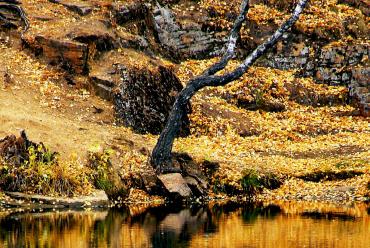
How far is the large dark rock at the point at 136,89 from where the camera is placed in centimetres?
2461

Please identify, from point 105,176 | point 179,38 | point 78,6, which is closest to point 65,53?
point 78,6

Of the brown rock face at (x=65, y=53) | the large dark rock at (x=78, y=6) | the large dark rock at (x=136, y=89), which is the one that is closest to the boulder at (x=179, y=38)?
the large dark rock at (x=78, y=6)

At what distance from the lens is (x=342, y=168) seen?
21.5 meters

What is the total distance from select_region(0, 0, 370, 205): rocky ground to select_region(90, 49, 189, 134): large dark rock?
4 centimetres

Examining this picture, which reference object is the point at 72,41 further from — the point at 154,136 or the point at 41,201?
the point at 41,201

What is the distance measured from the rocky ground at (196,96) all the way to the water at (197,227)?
190 cm

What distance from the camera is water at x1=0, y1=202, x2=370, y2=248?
13.0 meters

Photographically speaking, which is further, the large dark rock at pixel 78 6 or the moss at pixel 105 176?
the large dark rock at pixel 78 6

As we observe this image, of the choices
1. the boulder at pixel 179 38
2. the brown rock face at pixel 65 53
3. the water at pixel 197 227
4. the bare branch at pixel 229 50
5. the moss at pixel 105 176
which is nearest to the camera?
the water at pixel 197 227

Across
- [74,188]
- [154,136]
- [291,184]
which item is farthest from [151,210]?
[154,136]

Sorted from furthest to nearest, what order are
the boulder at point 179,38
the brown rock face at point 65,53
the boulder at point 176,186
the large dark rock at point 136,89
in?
1. the boulder at point 179,38
2. the brown rock face at point 65,53
3. the large dark rock at point 136,89
4. the boulder at point 176,186

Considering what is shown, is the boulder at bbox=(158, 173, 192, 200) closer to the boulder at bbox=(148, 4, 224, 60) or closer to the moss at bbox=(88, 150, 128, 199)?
the moss at bbox=(88, 150, 128, 199)

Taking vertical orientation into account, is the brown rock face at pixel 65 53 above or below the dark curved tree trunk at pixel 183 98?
above

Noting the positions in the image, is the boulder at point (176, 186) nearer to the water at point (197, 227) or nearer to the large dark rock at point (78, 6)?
the water at point (197, 227)
